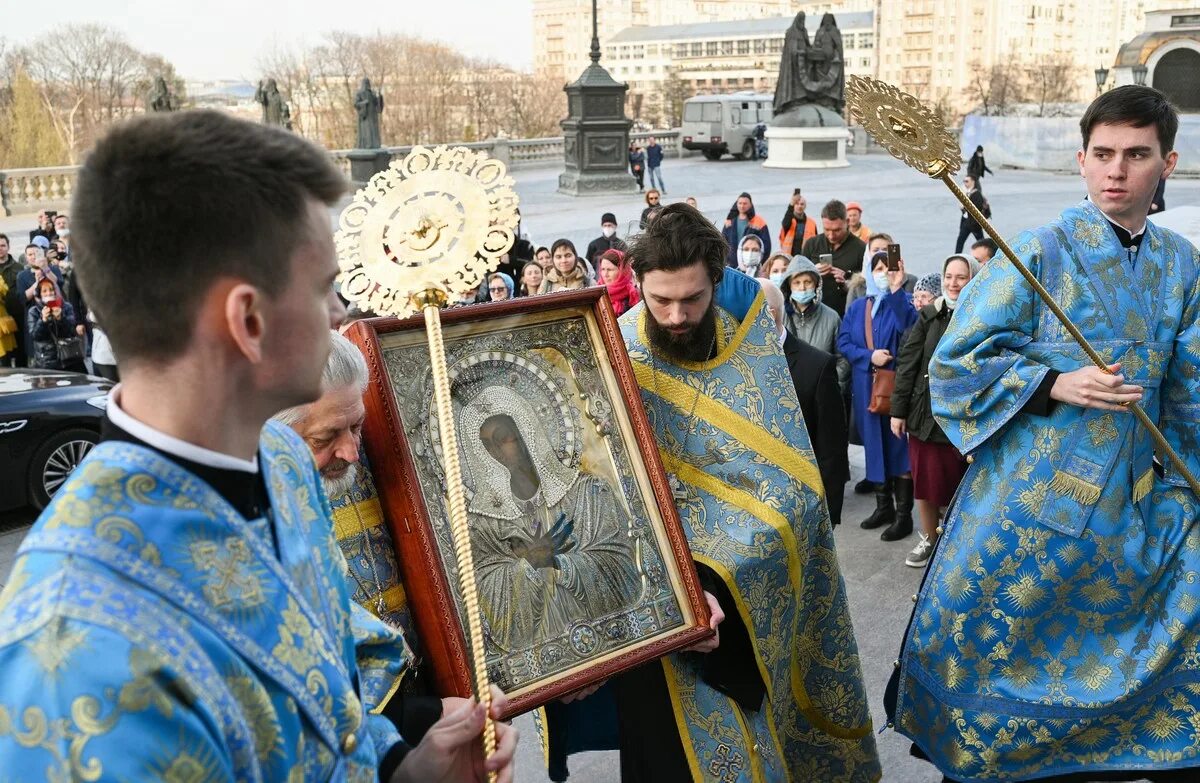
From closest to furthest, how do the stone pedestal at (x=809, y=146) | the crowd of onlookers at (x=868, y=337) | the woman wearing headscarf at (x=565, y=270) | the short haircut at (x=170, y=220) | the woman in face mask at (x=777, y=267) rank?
the short haircut at (x=170, y=220) < the crowd of onlookers at (x=868, y=337) < the woman in face mask at (x=777, y=267) < the woman wearing headscarf at (x=565, y=270) < the stone pedestal at (x=809, y=146)

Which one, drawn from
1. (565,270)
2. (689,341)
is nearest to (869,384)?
(565,270)

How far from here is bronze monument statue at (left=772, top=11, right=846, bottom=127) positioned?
31.7m

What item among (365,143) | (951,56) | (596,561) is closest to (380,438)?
(596,561)

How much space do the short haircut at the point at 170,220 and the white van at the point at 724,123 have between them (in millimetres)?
35291

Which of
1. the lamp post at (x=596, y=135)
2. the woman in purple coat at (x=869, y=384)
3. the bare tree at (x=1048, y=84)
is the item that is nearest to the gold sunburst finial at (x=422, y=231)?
the woman in purple coat at (x=869, y=384)

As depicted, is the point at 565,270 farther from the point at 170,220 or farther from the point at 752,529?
the point at 170,220

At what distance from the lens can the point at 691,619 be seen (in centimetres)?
251

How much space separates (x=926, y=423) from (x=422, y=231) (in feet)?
12.8

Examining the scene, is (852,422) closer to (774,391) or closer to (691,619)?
(774,391)

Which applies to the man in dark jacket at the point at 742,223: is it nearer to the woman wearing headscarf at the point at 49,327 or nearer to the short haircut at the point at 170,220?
the woman wearing headscarf at the point at 49,327

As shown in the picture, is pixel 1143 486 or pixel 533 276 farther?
pixel 533 276

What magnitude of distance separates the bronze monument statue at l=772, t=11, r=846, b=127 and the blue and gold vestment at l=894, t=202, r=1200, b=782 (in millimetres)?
29623

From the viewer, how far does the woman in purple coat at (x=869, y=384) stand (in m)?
6.17

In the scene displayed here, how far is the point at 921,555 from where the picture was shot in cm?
560
